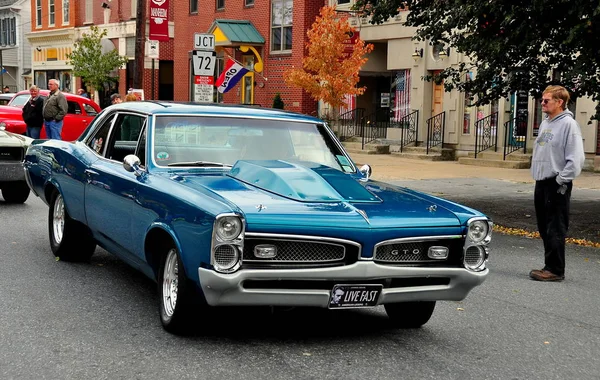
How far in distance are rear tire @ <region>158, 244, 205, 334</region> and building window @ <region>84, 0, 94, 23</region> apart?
44.5 meters

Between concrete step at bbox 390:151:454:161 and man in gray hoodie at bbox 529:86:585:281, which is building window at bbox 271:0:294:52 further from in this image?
man in gray hoodie at bbox 529:86:585:281

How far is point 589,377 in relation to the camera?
5266 millimetres

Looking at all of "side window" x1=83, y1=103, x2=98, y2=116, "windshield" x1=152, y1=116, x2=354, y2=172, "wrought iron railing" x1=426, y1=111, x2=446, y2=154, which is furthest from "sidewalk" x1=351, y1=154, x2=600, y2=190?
"windshield" x1=152, y1=116, x2=354, y2=172

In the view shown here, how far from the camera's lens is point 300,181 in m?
5.93

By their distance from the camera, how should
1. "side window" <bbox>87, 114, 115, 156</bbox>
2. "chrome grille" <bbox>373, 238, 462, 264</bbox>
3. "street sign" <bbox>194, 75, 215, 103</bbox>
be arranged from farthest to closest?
"street sign" <bbox>194, 75, 215, 103</bbox>
"side window" <bbox>87, 114, 115, 156</bbox>
"chrome grille" <bbox>373, 238, 462, 264</bbox>

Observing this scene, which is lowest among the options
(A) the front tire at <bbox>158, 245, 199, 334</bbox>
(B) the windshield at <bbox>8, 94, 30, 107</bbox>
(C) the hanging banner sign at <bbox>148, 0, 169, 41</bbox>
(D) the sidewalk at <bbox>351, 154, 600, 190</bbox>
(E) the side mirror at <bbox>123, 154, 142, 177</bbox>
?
(D) the sidewalk at <bbox>351, 154, 600, 190</bbox>

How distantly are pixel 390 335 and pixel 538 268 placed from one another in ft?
12.1

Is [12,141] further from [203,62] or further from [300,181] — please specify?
[300,181]

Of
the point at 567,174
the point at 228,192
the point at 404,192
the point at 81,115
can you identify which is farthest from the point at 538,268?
the point at 81,115

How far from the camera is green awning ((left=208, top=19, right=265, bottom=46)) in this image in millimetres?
34031

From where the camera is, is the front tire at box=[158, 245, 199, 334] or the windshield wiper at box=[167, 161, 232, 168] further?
the windshield wiper at box=[167, 161, 232, 168]

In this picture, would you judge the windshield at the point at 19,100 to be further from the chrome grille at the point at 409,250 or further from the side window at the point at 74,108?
the chrome grille at the point at 409,250

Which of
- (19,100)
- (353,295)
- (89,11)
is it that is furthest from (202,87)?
(89,11)

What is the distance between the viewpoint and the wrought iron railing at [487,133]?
2519cm
